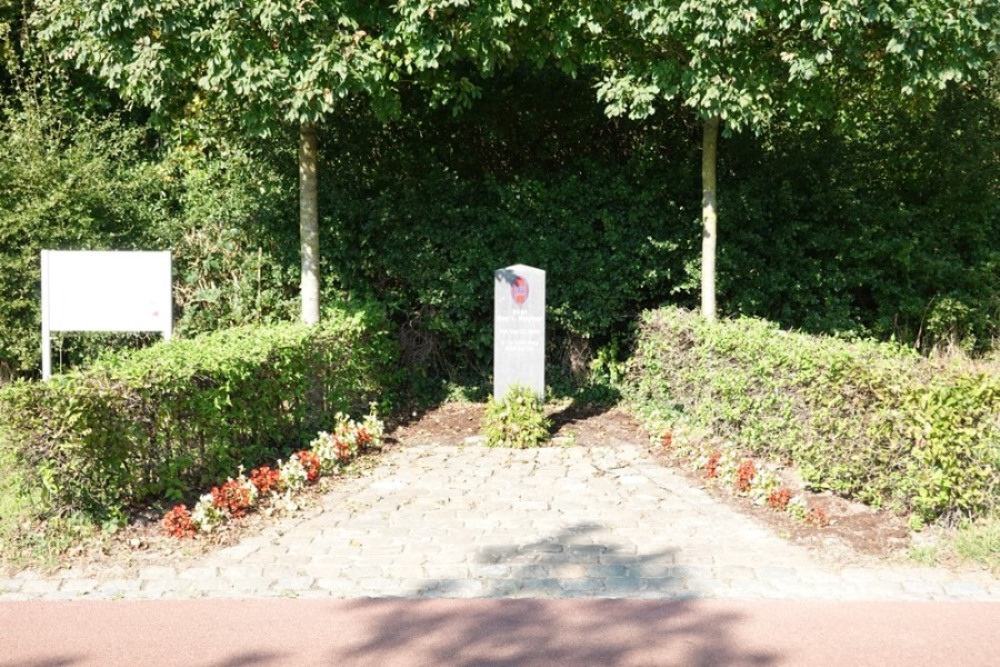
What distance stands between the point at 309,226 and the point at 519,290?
237cm

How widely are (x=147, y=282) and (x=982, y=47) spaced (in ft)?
26.6

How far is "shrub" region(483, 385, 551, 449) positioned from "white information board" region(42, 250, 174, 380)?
312 centimetres

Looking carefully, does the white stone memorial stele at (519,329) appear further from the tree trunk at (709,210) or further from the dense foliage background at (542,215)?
the tree trunk at (709,210)

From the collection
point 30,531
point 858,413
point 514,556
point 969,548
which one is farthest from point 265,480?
point 969,548

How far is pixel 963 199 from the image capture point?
39.6 feet

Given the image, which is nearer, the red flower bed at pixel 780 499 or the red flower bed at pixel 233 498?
the red flower bed at pixel 233 498

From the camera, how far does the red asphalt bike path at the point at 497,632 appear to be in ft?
14.8

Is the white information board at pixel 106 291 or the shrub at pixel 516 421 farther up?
the white information board at pixel 106 291

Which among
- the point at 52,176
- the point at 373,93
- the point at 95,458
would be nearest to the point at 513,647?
the point at 95,458

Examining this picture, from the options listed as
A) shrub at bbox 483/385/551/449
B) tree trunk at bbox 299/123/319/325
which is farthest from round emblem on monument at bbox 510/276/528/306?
tree trunk at bbox 299/123/319/325

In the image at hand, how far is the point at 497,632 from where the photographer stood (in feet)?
15.8

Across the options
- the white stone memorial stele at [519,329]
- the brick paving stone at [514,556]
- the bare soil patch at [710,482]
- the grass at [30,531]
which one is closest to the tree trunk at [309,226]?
the bare soil patch at [710,482]

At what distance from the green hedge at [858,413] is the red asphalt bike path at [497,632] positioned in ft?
3.55

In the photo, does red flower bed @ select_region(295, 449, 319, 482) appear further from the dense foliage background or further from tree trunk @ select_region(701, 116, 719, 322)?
tree trunk @ select_region(701, 116, 719, 322)
